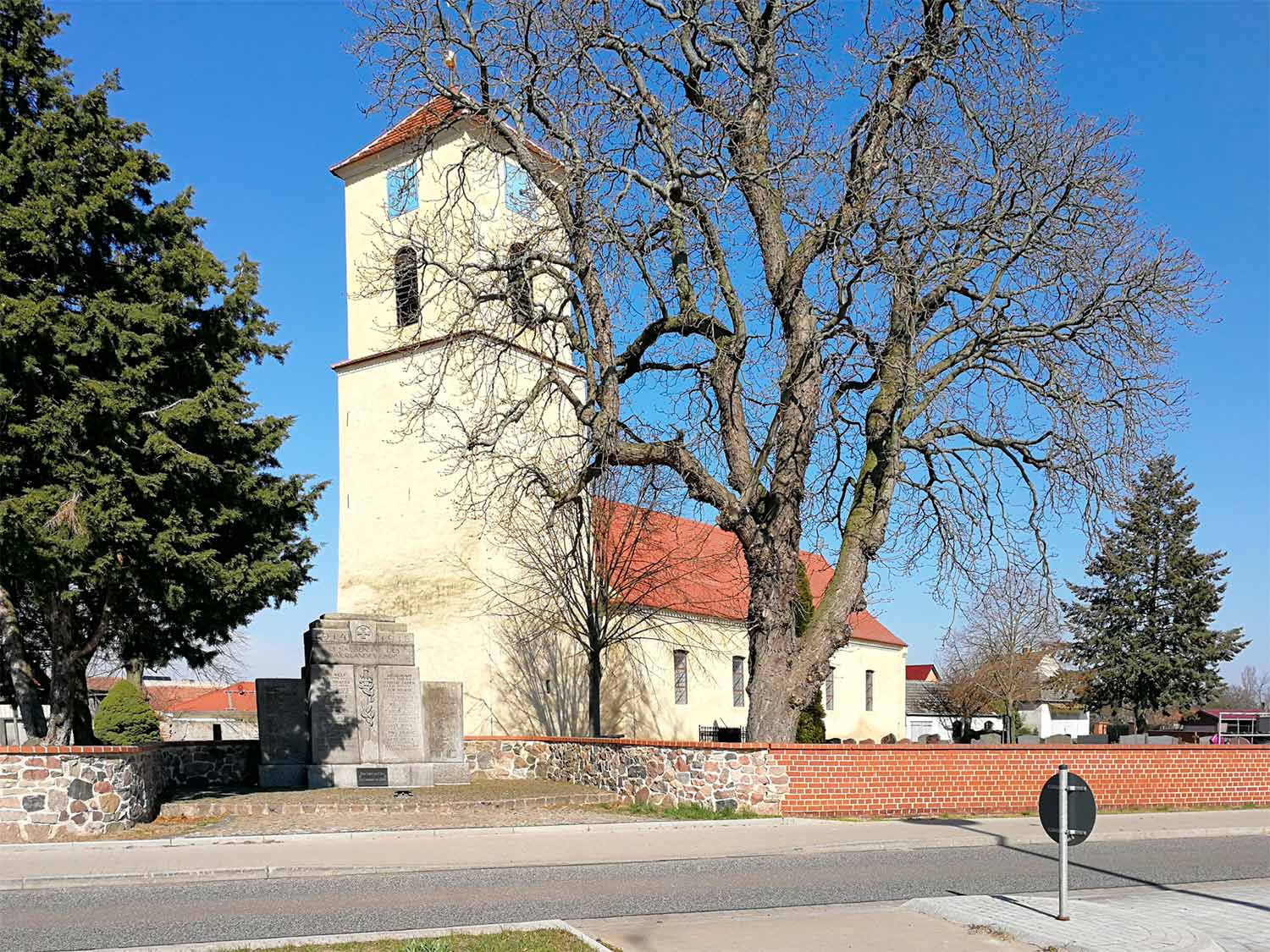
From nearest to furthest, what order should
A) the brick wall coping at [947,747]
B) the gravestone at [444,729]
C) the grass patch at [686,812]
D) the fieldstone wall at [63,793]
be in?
the fieldstone wall at [63,793] < the grass patch at [686,812] < the brick wall coping at [947,747] < the gravestone at [444,729]

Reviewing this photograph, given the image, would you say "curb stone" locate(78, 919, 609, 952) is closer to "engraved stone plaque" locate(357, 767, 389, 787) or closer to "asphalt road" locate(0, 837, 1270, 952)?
"asphalt road" locate(0, 837, 1270, 952)

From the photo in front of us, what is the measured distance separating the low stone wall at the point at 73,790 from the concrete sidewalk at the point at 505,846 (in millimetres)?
690

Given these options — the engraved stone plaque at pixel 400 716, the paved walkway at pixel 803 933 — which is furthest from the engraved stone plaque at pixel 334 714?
the paved walkway at pixel 803 933

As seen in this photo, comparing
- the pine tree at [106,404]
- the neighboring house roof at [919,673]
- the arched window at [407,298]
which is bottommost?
the neighboring house roof at [919,673]

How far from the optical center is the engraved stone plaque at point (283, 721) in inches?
795

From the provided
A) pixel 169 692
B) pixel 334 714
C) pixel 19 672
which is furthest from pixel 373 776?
pixel 169 692

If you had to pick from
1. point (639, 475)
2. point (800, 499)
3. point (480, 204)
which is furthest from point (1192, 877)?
point (480, 204)

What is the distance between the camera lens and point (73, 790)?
45.9ft

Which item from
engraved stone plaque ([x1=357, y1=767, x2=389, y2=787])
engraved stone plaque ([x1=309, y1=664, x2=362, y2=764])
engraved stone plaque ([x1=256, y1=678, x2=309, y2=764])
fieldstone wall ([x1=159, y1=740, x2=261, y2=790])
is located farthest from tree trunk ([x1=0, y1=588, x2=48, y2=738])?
engraved stone plaque ([x1=357, y1=767, x2=389, y2=787])

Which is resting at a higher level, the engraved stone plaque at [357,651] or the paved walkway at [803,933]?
the engraved stone plaque at [357,651]

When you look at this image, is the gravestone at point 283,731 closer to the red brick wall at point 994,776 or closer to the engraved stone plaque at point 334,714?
the engraved stone plaque at point 334,714

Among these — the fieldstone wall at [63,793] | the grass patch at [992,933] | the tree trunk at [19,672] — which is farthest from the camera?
the tree trunk at [19,672]

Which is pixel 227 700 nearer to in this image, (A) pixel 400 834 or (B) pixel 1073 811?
(A) pixel 400 834

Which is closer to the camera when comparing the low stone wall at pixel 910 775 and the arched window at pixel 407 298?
the low stone wall at pixel 910 775
